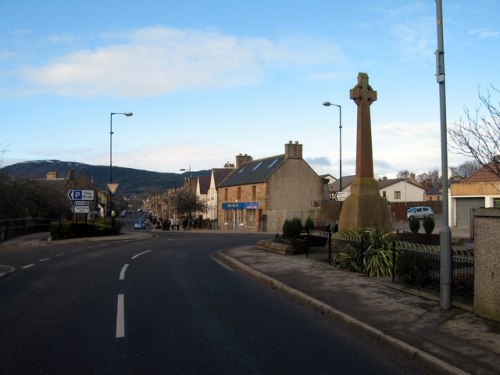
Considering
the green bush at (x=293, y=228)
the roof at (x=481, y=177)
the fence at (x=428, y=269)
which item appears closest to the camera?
the fence at (x=428, y=269)

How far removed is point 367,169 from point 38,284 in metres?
11.1

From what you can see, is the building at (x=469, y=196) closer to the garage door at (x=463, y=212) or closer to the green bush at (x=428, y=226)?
the garage door at (x=463, y=212)

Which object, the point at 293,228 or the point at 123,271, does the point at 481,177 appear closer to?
the point at 293,228

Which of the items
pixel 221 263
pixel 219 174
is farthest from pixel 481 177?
pixel 219 174

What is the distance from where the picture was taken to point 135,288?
1220 centimetres

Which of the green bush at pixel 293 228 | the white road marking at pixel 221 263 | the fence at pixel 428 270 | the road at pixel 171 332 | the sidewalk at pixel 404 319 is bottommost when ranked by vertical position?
the road at pixel 171 332

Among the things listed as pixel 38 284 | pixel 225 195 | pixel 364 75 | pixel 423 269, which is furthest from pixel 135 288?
pixel 225 195

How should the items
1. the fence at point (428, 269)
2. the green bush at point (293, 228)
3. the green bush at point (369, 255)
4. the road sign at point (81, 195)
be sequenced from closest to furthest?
the fence at point (428, 269) < the green bush at point (369, 255) < the green bush at point (293, 228) < the road sign at point (81, 195)

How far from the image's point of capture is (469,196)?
45625 millimetres

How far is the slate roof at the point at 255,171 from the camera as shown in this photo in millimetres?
57812

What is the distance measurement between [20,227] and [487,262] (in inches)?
1455

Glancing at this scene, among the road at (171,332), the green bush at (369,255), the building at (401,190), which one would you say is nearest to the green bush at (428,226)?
the green bush at (369,255)

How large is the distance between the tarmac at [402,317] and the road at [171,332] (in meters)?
0.22

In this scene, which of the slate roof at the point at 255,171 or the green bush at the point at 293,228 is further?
the slate roof at the point at 255,171
